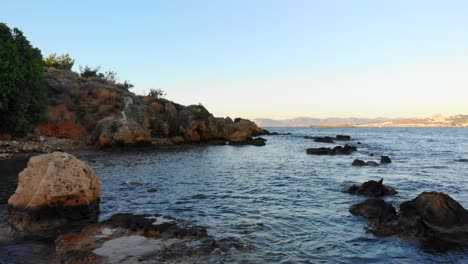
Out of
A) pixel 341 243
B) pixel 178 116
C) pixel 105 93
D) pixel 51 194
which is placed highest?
pixel 105 93

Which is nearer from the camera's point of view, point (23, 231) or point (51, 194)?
point (23, 231)

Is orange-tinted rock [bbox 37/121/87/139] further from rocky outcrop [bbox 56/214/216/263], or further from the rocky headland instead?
rocky outcrop [bbox 56/214/216/263]

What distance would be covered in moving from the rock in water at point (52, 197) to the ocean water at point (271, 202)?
1161 millimetres

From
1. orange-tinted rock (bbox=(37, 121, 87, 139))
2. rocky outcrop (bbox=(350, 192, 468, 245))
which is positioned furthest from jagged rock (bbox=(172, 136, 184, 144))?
rocky outcrop (bbox=(350, 192, 468, 245))

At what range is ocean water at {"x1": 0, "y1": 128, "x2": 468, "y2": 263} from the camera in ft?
36.3

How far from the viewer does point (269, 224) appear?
1427cm

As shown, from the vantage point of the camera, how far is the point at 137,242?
36.4 ft

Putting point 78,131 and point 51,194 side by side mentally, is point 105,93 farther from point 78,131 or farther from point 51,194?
point 51,194

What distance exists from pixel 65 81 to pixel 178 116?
20241 mm

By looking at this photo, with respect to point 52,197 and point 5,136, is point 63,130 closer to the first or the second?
point 5,136

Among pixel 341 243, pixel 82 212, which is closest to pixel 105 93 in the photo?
pixel 82 212

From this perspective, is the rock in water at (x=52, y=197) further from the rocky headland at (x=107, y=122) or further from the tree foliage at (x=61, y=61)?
the tree foliage at (x=61, y=61)

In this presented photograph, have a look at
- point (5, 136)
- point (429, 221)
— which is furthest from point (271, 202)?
point (5, 136)

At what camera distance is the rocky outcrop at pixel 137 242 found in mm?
9836
